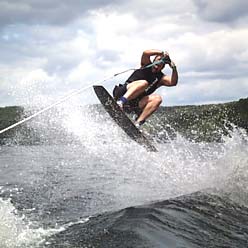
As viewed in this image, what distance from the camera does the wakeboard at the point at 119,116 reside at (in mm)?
→ 12273

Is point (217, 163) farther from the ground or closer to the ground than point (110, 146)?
closer to the ground

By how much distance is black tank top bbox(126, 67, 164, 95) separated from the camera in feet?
41.7

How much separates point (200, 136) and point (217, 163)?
3518 inches

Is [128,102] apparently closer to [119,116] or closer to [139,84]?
[119,116]

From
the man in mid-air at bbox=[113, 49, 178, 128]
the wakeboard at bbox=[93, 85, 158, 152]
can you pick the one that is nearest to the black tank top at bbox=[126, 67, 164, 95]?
the man in mid-air at bbox=[113, 49, 178, 128]

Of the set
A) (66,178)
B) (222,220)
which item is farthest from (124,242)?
(66,178)

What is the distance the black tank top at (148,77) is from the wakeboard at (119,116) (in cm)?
82

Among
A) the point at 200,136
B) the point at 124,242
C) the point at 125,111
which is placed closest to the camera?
the point at 124,242

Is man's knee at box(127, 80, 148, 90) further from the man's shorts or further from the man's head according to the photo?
the man's head

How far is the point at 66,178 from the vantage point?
2052 cm

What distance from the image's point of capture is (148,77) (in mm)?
12734

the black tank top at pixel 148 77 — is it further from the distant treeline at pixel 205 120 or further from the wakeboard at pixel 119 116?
the distant treeline at pixel 205 120

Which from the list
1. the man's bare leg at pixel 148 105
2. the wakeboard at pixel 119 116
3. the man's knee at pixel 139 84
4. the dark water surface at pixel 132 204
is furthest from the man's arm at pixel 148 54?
the dark water surface at pixel 132 204

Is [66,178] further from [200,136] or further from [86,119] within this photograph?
[200,136]
